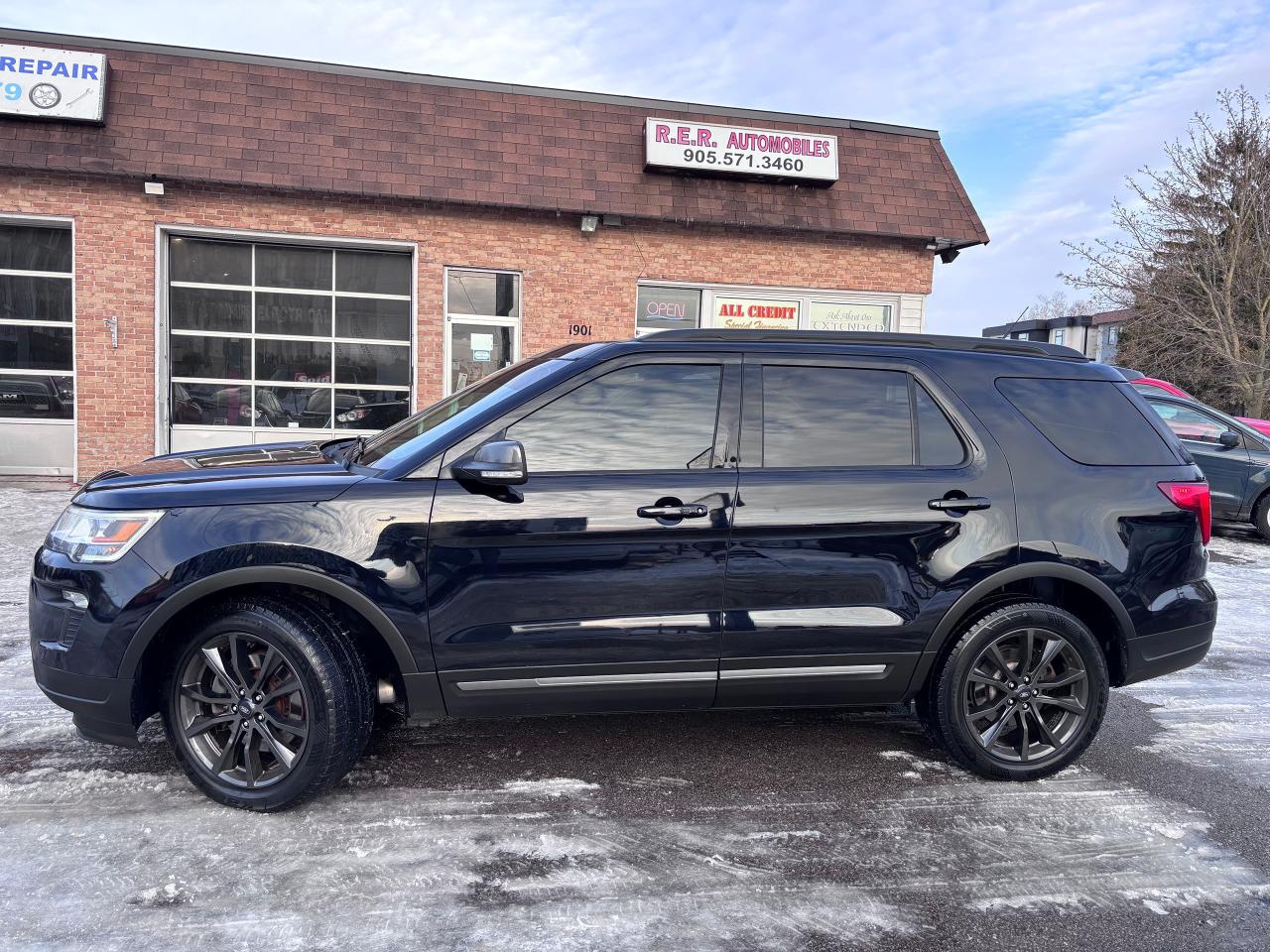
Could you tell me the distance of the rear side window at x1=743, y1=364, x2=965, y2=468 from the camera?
3.55m

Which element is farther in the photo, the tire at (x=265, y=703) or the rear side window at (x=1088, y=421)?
the rear side window at (x=1088, y=421)

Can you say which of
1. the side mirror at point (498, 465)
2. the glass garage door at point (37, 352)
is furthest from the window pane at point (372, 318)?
the side mirror at point (498, 465)

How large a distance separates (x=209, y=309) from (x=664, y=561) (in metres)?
11.0

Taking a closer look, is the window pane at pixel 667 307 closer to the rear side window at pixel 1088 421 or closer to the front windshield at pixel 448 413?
the front windshield at pixel 448 413

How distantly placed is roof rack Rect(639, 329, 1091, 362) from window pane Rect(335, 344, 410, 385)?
9.68 metres

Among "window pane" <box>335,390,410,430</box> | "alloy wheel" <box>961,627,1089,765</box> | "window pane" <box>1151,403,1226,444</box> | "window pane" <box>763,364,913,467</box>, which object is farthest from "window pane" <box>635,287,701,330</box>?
"alloy wheel" <box>961,627,1089,765</box>

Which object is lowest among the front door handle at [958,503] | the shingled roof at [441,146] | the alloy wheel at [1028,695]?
the alloy wheel at [1028,695]

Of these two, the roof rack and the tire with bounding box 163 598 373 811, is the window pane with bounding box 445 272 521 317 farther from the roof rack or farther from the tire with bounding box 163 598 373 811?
the tire with bounding box 163 598 373 811

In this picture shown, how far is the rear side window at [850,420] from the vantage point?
3553mm

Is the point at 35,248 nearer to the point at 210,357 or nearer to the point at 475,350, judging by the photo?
the point at 210,357

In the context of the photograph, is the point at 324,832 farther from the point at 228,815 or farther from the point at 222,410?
the point at 222,410

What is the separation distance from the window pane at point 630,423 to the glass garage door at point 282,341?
974 centimetres

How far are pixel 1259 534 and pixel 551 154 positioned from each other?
33.5 feet

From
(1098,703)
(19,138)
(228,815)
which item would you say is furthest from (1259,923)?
(19,138)
